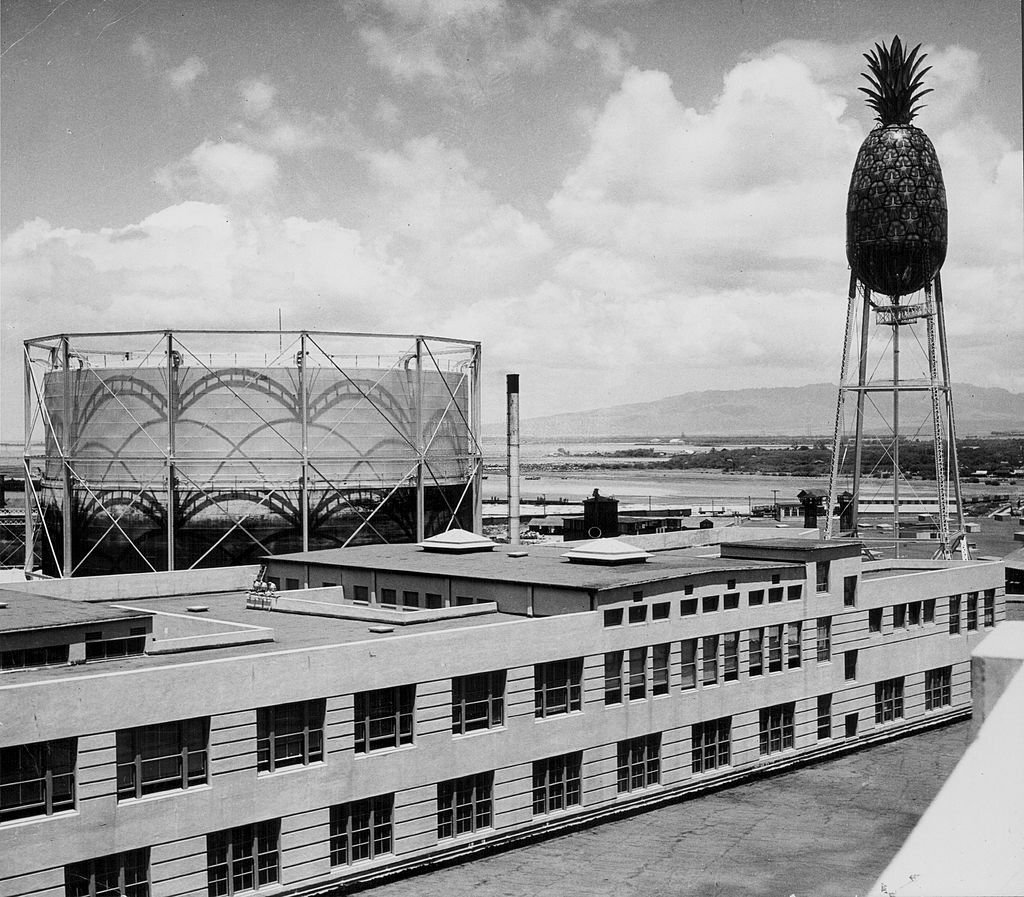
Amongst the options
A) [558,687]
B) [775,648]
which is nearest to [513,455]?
[775,648]

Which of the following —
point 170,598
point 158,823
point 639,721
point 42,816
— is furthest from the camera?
point 170,598

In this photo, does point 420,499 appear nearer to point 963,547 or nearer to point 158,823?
point 963,547

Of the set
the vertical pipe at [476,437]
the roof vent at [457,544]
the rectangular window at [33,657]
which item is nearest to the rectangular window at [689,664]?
the roof vent at [457,544]

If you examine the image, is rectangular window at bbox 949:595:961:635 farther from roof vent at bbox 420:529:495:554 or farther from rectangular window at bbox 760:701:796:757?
roof vent at bbox 420:529:495:554

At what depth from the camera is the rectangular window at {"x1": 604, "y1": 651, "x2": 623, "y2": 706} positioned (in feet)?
135

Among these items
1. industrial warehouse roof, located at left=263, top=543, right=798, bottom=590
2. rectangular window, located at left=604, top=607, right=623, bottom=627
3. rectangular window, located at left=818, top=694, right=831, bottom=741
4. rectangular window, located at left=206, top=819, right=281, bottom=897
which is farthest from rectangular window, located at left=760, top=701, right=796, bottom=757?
rectangular window, located at left=206, top=819, right=281, bottom=897

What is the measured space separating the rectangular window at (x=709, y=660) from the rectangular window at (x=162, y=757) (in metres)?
20.2

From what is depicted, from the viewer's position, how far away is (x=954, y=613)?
58375 millimetres

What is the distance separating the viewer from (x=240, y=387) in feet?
206

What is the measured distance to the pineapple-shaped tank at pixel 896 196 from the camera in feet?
207

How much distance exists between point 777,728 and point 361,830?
2056 cm

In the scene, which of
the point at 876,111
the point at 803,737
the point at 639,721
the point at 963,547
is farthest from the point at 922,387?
the point at 639,721

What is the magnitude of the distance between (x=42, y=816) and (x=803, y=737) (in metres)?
31.4

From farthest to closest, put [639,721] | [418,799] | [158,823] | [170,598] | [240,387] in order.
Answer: [240,387] < [170,598] < [639,721] < [418,799] < [158,823]
